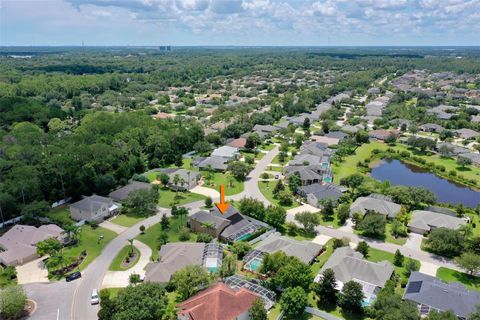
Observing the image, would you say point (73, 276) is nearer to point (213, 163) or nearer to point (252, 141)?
point (213, 163)

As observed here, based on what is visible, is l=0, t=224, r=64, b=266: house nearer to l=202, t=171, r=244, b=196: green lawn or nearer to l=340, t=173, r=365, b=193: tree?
l=202, t=171, r=244, b=196: green lawn

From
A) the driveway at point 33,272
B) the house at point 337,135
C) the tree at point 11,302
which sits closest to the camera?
the tree at point 11,302

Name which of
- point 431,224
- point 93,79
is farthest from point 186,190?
point 93,79

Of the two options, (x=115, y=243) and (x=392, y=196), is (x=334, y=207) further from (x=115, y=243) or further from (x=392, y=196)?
(x=115, y=243)

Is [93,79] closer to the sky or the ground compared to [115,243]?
closer to the sky

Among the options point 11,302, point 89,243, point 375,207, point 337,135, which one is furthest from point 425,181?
point 11,302

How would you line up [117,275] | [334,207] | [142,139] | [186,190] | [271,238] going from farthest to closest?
[142,139]
[186,190]
[334,207]
[271,238]
[117,275]

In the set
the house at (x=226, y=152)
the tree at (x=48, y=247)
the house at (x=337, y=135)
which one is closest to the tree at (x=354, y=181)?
the house at (x=226, y=152)

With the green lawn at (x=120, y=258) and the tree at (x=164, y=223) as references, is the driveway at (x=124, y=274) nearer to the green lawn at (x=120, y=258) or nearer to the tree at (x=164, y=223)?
the green lawn at (x=120, y=258)

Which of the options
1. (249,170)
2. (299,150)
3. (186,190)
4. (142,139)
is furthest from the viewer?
(299,150)
